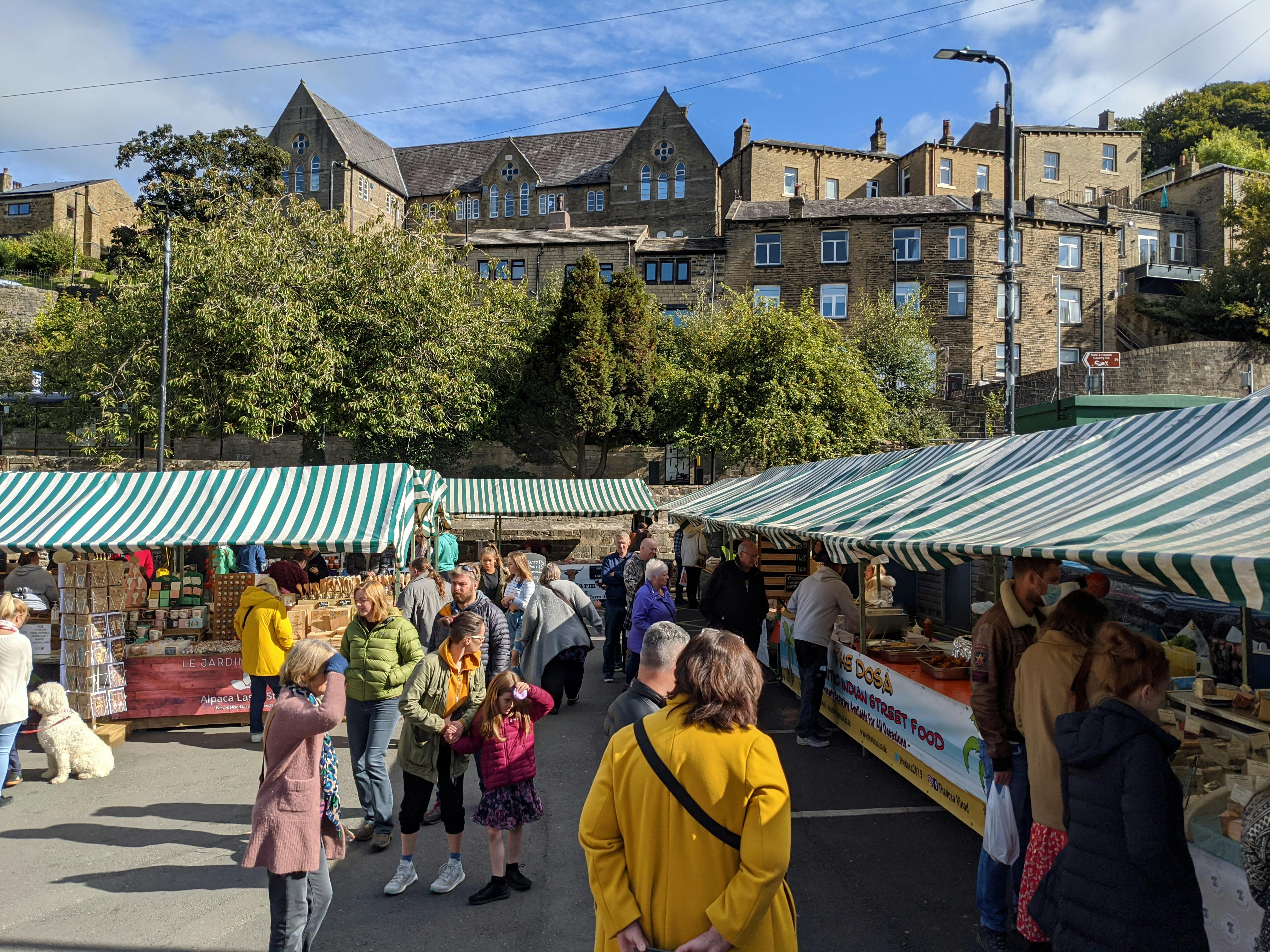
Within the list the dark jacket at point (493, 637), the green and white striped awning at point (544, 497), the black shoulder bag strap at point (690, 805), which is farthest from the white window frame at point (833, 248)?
the black shoulder bag strap at point (690, 805)

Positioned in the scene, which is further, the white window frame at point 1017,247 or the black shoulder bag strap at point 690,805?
the white window frame at point 1017,247

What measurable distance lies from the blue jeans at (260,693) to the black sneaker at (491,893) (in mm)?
3546

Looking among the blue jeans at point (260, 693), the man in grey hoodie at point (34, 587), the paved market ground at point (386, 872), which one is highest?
the man in grey hoodie at point (34, 587)

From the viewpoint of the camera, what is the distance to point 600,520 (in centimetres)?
2633

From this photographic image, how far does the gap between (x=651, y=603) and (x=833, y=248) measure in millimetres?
35222

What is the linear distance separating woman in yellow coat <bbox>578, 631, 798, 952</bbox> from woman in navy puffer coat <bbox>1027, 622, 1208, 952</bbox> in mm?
1199

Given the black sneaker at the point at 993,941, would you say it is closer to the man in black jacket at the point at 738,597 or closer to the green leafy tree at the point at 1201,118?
the man in black jacket at the point at 738,597

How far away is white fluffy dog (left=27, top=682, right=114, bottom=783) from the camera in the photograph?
7.23 m

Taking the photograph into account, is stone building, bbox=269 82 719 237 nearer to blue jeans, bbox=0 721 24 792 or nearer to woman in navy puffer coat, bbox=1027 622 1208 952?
blue jeans, bbox=0 721 24 792

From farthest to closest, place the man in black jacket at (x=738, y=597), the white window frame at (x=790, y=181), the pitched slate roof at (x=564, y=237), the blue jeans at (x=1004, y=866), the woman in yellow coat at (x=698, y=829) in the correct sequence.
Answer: the white window frame at (x=790, y=181) < the pitched slate roof at (x=564, y=237) < the man in black jacket at (x=738, y=597) < the blue jeans at (x=1004, y=866) < the woman in yellow coat at (x=698, y=829)

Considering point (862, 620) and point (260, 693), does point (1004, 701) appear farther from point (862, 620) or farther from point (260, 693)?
point (260, 693)

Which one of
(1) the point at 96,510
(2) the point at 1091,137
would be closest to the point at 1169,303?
(2) the point at 1091,137

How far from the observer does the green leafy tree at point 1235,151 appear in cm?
5216

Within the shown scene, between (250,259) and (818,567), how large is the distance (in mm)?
21201
